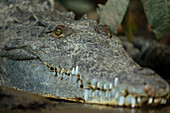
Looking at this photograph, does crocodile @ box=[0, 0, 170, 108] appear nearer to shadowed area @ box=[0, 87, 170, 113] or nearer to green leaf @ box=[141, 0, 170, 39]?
shadowed area @ box=[0, 87, 170, 113]

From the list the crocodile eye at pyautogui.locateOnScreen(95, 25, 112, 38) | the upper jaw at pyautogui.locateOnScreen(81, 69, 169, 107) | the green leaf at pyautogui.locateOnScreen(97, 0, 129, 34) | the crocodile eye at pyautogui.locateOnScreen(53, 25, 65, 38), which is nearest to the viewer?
the upper jaw at pyautogui.locateOnScreen(81, 69, 169, 107)

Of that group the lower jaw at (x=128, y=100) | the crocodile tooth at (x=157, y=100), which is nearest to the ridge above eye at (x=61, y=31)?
the lower jaw at (x=128, y=100)

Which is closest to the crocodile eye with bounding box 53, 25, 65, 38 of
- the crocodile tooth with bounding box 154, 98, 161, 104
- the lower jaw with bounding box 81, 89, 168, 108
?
the lower jaw with bounding box 81, 89, 168, 108

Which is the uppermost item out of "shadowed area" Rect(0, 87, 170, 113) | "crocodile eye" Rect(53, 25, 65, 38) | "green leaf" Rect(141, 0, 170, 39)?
"green leaf" Rect(141, 0, 170, 39)

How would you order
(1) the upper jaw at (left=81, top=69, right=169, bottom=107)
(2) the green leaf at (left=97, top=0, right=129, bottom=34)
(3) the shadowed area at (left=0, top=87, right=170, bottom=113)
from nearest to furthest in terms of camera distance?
1. (3) the shadowed area at (left=0, top=87, right=170, bottom=113)
2. (1) the upper jaw at (left=81, top=69, right=169, bottom=107)
3. (2) the green leaf at (left=97, top=0, right=129, bottom=34)

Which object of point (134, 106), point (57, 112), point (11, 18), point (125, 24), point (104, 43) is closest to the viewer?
point (57, 112)

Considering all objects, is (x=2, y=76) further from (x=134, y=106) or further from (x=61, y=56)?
(x=134, y=106)

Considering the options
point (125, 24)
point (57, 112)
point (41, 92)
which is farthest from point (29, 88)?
point (125, 24)
